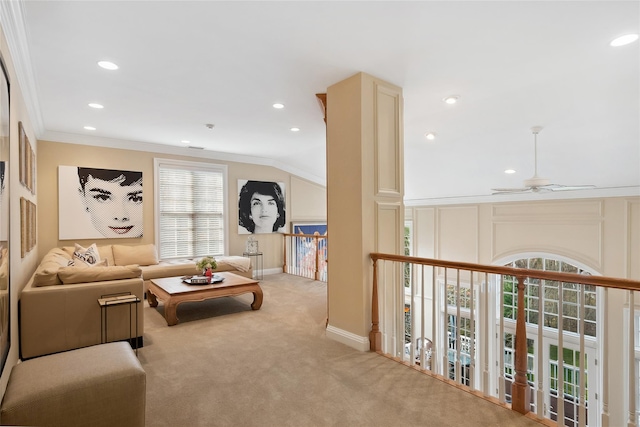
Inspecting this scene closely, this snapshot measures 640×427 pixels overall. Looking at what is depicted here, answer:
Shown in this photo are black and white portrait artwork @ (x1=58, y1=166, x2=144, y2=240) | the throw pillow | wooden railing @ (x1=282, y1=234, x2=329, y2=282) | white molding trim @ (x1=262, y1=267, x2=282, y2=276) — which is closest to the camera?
the throw pillow

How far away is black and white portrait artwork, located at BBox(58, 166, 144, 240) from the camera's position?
206 inches

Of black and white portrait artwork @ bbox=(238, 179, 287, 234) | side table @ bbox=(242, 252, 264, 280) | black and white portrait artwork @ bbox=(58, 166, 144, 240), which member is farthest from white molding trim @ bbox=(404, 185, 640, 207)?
black and white portrait artwork @ bbox=(58, 166, 144, 240)

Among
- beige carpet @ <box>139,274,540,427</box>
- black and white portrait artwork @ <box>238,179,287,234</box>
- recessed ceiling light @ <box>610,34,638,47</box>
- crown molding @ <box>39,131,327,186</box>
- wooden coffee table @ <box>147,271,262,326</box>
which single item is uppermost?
recessed ceiling light @ <box>610,34,638,47</box>

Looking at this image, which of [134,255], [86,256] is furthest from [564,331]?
[86,256]

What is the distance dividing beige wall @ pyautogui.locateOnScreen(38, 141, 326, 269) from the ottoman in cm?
410

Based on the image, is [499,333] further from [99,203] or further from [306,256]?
[99,203]

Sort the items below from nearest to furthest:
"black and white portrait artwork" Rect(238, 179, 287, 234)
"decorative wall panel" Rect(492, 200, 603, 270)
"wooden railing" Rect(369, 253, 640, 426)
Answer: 1. "wooden railing" Rect(369, 253, 640, 426)
2. "decorative wall panel" Rect(492, 200, 603, 270)
3. "black and white portrait artwork" Rect(238, 179, 287, 234)

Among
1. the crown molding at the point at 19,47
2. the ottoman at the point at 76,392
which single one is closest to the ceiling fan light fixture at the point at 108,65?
the crown molding at the point at 19,47

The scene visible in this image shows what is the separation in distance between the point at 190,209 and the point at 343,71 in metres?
4.44

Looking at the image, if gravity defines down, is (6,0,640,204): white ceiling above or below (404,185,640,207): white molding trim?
above

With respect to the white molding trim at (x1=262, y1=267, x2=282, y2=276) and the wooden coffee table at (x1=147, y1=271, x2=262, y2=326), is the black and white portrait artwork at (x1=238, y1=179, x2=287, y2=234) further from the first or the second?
the wooden coffee table at (x1=147, y1=271, x2=262, y2=326)

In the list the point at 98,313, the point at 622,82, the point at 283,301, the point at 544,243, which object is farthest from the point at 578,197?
the point at 98,313

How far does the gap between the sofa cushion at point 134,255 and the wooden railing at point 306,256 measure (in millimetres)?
2687

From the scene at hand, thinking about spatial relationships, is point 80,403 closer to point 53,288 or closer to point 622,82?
point 53,288
